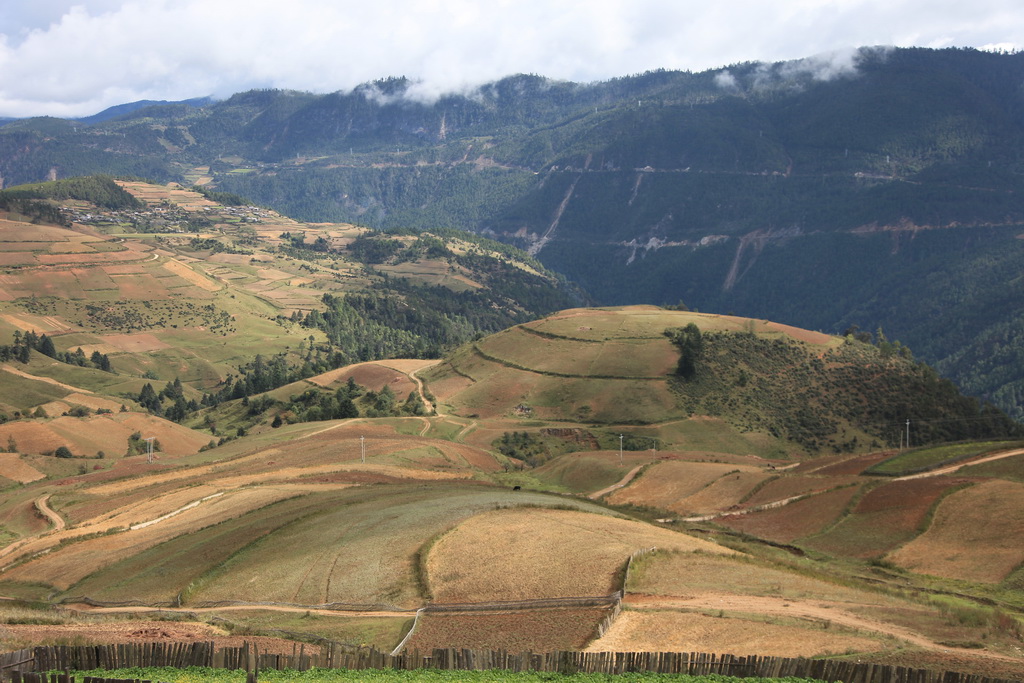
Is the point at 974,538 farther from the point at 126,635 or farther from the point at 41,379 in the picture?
the point at 41,379

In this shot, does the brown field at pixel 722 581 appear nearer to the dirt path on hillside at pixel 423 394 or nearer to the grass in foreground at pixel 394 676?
the grass in foreground at pixel 394 676

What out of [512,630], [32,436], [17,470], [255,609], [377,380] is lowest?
[17,470]

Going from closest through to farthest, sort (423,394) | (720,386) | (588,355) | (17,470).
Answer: (17,470), (720,386), (588,355), (423,394)

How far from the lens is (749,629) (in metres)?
41.8

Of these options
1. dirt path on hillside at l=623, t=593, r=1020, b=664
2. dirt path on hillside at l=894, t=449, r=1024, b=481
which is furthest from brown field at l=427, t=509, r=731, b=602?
dirt path on hillside at l=894, t=449, r=1024, b=481

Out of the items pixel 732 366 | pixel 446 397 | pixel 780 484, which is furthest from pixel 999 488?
pixel 446 397

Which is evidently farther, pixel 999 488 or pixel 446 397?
pixel 446 397

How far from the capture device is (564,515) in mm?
66500

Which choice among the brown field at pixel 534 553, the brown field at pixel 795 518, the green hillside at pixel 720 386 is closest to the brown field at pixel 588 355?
the green hillside at pixel 720 386

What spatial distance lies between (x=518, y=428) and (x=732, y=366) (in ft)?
138

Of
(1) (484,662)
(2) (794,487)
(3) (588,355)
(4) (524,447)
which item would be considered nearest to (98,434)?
(4) (524,447)

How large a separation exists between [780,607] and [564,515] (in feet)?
73.8

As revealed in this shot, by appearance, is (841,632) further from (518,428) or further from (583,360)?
(583,360)

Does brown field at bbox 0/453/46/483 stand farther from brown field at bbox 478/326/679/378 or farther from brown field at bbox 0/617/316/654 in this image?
brown field at bbox 0/617/316/654
